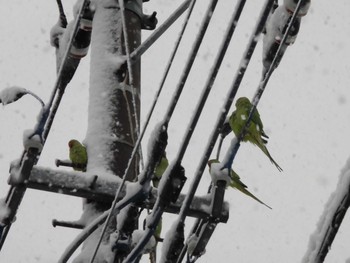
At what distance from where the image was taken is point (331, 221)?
2541mm

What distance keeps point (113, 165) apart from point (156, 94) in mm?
1266

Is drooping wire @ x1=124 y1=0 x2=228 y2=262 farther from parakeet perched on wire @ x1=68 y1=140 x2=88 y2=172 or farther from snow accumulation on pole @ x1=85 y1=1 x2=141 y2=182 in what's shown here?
parakeet perched on wire @ x1=68 y1=140 x2=88 y2=172

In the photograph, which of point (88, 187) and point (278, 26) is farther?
point (278, 26)

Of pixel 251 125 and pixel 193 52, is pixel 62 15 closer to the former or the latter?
pixel 251 125

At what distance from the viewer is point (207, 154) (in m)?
3.13

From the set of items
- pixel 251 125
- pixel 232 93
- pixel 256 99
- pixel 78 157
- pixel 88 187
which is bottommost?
pixel 78 157

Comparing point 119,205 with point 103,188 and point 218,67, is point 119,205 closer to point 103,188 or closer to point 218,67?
point 103,188

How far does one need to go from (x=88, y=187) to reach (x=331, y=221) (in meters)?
1.85

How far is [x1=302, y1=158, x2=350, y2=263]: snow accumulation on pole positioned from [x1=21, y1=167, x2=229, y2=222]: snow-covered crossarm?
1432 millimetres

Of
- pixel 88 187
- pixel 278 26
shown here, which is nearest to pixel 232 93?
pixel 88 187

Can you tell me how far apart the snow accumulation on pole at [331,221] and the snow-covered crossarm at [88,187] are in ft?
4.70

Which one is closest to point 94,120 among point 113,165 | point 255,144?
point 113,165

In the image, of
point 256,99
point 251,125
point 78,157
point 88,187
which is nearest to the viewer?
point 256,99

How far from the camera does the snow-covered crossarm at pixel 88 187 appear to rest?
3951mm
